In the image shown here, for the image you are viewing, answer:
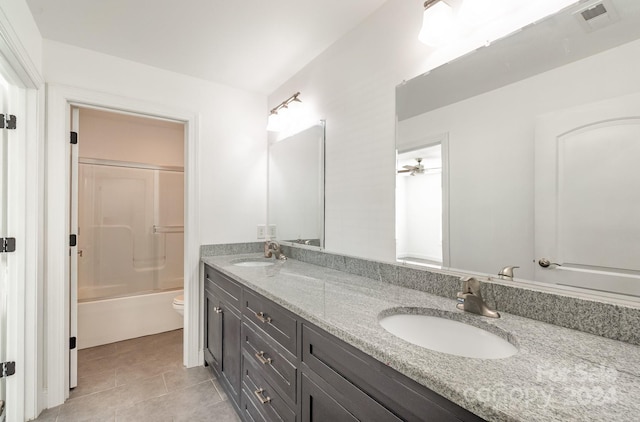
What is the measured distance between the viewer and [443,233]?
1.33 m

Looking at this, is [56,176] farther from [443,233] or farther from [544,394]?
[544,394]

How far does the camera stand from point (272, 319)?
1.33 meters

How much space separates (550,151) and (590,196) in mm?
187

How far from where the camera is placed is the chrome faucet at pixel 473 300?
1.02 metres

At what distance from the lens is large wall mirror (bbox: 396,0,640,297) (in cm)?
85

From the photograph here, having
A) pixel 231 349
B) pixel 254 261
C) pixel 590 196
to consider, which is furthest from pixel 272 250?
pixel 590 196

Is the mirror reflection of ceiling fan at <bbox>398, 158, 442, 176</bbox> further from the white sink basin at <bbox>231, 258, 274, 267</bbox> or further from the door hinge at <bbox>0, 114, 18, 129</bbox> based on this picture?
the door hinge at <bbox>0, 114, 18, 129</bbox>

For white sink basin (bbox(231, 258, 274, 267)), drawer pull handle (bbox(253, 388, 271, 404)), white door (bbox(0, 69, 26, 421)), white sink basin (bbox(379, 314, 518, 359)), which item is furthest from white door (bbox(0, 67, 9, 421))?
white sink basin (bbox(379, 314, 518, 359))

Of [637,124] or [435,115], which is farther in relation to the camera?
[435,115]

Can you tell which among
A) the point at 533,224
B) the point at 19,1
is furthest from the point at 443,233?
the point at 19,1

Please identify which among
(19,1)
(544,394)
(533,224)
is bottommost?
(544,394)

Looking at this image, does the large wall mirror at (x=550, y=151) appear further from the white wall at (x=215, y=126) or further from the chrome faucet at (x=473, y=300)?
the white wall at (x=215, y=126)

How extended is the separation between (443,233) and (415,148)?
0.43 meters

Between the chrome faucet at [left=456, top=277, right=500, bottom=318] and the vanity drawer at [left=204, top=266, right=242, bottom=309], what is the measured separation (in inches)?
46.3
